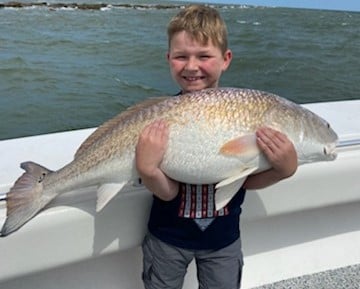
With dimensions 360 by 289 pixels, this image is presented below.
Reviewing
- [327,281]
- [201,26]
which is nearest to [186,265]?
[201,26]

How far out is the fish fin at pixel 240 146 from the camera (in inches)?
59.2

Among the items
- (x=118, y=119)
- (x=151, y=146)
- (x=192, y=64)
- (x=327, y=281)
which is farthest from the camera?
(x=327, y=281)

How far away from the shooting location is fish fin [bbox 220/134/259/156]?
150 centimetres

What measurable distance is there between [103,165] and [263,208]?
0.80 meters

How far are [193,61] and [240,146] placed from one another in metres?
0.38

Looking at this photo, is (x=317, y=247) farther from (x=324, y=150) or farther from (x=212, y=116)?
(x=212, y=116)

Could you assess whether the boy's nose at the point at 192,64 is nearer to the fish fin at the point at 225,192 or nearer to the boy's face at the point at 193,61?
the boy's face at the point at 193,61

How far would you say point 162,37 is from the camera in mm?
23422

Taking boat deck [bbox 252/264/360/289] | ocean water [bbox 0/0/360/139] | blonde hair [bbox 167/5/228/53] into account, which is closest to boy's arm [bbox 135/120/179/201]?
blonde hair [bbox 167/5/228/53]

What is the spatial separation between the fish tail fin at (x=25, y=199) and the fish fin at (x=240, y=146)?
54 cm

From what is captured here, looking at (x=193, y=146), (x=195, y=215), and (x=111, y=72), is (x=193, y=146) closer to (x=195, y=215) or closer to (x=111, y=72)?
(x=195, y=215)

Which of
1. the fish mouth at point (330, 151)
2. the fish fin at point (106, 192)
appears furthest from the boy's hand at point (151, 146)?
the fish mouth at point (330, 151)

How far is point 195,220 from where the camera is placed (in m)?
1.75

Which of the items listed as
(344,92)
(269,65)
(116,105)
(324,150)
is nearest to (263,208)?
(324,150)
